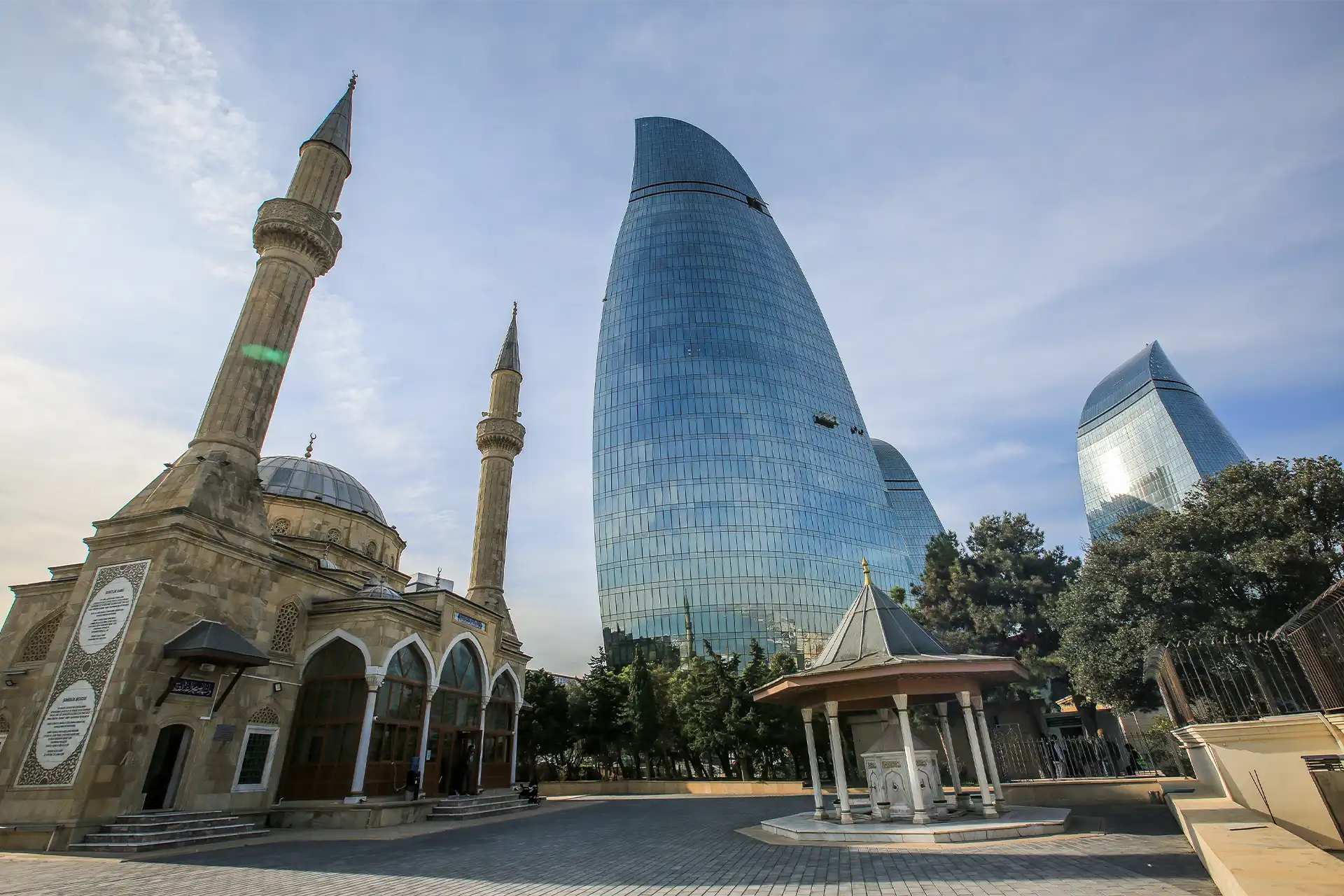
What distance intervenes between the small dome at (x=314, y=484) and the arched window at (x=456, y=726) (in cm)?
1092

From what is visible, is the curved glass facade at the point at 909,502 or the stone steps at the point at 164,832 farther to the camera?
the curved glass facade at the point at 909,502

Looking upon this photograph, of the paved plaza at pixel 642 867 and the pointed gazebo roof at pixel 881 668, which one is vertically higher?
the pointed gazebo roof at pixel 881 668

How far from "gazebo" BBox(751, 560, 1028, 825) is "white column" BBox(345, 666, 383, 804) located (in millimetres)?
11010

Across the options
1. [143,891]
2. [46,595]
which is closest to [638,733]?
[46,595]

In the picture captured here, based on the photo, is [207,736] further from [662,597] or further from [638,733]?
[662,597]

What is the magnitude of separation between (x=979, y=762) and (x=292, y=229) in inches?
983

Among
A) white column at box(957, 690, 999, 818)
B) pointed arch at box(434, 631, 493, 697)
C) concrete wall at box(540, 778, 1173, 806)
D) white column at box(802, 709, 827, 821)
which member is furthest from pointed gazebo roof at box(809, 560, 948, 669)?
pointed arch at box(434, 631, 493, 697)

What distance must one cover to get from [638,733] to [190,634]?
21.6m

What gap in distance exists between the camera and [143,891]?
28.0ft

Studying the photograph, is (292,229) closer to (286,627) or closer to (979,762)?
(286,627)

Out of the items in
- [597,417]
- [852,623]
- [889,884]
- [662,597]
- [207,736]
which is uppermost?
[597,417]

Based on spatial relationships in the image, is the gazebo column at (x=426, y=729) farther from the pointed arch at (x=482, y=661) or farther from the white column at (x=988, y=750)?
the white column at (x=988, y=750)

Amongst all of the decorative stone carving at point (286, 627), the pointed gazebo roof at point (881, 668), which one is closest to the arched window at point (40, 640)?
the decorative stone carving at point (286, 627)

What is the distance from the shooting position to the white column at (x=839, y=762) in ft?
45.9
